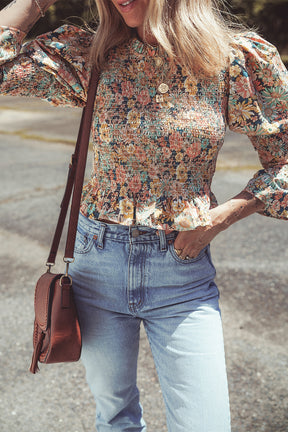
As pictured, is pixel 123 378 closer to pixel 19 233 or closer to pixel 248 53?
pixel 248 53

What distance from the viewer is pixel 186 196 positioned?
173 centimetres

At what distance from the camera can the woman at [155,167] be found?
1.68 metres

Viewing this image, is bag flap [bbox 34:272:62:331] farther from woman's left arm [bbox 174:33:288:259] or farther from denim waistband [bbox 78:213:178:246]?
woman's left arm [bbox 174:33:288:259]

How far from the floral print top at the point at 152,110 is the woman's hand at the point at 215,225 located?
3cm

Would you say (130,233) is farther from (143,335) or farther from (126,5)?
(143,335)

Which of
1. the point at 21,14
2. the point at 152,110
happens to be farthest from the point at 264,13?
the point at 152,110

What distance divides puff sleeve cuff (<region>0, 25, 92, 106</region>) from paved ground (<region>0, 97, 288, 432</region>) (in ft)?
5.49

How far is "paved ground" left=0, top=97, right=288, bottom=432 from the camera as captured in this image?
9.18 feet

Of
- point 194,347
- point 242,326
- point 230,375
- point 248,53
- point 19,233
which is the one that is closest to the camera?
point 194,347

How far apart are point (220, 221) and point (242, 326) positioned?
190 cm

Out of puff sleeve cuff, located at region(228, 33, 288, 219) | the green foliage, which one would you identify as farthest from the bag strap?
the green foliage

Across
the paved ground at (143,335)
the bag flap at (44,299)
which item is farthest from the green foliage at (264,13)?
the bag flap at (44,299)

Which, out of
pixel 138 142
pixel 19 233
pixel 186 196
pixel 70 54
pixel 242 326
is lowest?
pixel 19 233

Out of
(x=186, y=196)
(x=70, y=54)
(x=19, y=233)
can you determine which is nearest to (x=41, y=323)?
(x=186, y=196)
